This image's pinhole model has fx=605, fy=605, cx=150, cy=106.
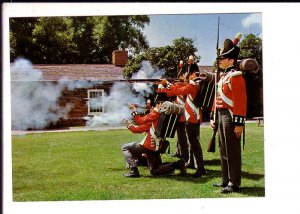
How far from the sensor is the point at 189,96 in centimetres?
737

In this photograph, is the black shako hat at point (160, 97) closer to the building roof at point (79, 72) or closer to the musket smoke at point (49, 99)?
the musket smoke at point (49, 99)

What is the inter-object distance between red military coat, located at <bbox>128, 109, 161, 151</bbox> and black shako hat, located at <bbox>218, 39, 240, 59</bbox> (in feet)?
3.48

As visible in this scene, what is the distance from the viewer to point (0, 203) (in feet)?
24.0

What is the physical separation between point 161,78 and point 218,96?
74 centimetres

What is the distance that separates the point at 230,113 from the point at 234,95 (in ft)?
0.71

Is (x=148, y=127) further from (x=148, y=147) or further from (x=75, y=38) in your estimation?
(x=75, y=38)

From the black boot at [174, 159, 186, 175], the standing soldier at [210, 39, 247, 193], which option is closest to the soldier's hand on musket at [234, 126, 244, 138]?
the standing soldier at [210, 39, 247, 193]

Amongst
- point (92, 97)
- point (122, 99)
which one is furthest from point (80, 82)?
point (122, 99)

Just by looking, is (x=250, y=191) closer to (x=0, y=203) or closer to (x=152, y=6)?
(x=152, y=6)

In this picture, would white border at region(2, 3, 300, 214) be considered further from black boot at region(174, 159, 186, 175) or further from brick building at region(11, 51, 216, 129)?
brick building at region(11, 51, 216, 129)

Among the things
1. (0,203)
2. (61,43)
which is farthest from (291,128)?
(0,203)

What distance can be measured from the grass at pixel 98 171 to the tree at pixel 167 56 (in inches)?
31.0

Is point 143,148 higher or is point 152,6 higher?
point 152,6

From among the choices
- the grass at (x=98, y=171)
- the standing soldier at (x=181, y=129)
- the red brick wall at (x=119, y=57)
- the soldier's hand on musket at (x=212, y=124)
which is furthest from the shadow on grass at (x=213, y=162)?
the red brick wall at (x=119, y=57)
